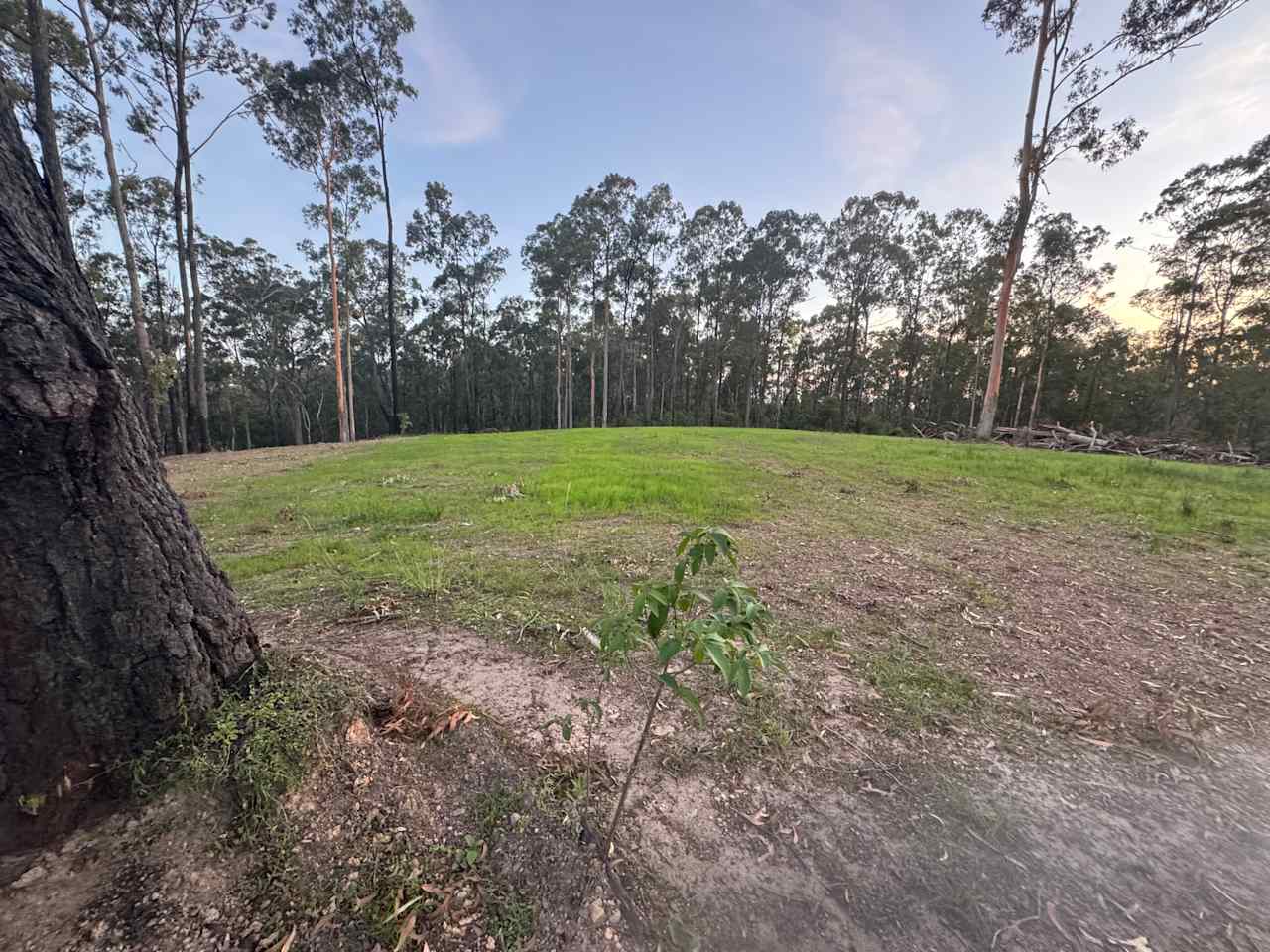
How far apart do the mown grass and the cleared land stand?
0.22 feet

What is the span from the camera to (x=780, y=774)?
1.63m

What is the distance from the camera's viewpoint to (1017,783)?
1.63 meters

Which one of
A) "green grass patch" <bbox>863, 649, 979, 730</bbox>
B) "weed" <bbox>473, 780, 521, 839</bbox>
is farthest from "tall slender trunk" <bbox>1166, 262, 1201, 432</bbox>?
"weed" <bbox>473, 780, 521, 839</bbox>

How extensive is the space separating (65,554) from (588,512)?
160 inches

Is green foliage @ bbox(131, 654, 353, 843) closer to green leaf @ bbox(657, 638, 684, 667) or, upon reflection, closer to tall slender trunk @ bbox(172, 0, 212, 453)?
green leaf @ bbox(657, 638, 684, 667)

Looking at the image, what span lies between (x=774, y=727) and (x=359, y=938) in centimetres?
141

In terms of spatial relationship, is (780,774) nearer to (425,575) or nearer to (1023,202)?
(425,575)

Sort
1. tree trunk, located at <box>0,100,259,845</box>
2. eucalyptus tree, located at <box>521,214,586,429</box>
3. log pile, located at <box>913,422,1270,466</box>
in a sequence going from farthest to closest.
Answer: eucalyptus tree, located at <box>521,214,586,429</box> < log pile, located at <box>913,422,1270,466</box> < tree trunk, located at <box>0,100,259,845</box>

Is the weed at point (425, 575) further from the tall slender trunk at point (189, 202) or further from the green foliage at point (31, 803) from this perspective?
the tall slender trunk at point (189, 202)

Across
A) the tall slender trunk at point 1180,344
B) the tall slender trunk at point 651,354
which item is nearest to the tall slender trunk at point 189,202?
the tall slender trunk at point 651,354

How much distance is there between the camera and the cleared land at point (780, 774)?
1120mm

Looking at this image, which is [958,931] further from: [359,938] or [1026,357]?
[1026,357]

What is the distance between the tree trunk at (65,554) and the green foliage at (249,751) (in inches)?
2.7

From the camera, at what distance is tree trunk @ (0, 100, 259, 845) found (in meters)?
1.05
